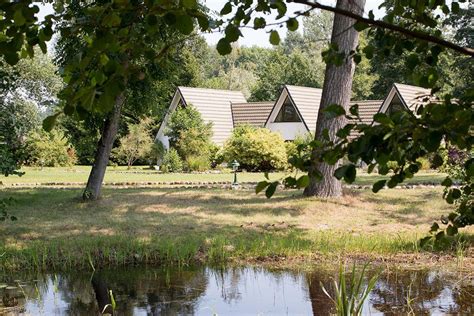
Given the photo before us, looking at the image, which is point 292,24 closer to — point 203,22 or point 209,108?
point 203,22

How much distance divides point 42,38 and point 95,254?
23.7 ft

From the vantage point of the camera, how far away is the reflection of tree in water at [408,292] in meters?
6.49

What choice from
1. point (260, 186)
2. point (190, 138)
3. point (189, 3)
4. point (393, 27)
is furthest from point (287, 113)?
point (189, 3)

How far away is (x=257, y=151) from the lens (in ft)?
90.3

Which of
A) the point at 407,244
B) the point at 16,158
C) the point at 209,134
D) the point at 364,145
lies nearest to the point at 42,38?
the point at 364,145

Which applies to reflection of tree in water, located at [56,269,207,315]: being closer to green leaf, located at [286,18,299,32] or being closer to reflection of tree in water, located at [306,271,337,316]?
reflection of tree in water, located at [306,271,337,316]

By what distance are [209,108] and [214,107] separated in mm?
437

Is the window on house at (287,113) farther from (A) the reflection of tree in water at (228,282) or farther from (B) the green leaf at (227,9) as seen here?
(B) the green leaf at (227,9)

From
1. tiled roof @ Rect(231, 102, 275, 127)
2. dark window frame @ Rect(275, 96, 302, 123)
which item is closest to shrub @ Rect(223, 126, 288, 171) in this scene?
dark window frame @ Rect(275, 96, 302, 123)

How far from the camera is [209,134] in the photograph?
31.1 meters

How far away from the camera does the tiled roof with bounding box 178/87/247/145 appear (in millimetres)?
34969

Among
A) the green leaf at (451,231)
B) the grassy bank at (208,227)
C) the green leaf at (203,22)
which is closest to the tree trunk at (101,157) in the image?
the grassy bank at (208,227)

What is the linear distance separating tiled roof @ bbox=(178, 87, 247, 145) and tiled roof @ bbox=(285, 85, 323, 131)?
149 inches

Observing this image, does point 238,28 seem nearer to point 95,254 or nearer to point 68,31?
point 68,31
